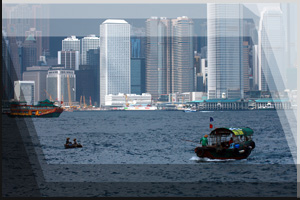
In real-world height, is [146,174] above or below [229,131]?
below

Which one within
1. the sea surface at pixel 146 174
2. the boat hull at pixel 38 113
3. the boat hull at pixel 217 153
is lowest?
the boat hull at pixel 38 113

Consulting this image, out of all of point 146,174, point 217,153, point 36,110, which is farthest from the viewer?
point 36,110

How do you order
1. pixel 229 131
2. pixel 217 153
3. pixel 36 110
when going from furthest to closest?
pixel 36 110 < pixel 229 131 < pixel 217 153

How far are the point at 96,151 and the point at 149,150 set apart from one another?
610cm

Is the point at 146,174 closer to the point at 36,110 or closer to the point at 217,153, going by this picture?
the point at 217,153

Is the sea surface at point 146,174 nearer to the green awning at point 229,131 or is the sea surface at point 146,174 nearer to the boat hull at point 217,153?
the boat hull at point 217,153

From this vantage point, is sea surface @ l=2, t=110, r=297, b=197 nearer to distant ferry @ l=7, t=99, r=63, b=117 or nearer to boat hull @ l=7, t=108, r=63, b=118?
distant ferry @ l=7, t=99, r=63, b=117

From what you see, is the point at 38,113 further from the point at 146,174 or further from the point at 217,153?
the point at 146,174

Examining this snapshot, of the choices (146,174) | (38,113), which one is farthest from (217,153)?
(38,113)

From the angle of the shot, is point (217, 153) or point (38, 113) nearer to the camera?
point (217, 153)

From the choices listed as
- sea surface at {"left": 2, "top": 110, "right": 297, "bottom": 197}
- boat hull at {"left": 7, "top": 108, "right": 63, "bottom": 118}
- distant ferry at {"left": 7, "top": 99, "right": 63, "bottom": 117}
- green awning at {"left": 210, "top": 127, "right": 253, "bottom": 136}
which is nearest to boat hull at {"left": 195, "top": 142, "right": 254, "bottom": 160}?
sea surface at {"left": 2, "top": 110, "right": 297, "bottom": 197}

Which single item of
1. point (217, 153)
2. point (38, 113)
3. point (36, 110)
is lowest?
point (38, 113)

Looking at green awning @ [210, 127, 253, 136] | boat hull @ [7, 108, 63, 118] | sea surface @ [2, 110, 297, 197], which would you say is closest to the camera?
sea surface @ [2, 110, 297, 197]

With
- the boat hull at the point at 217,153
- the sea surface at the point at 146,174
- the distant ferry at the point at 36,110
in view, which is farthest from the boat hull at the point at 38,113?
the boat hull at the point at 217,153
